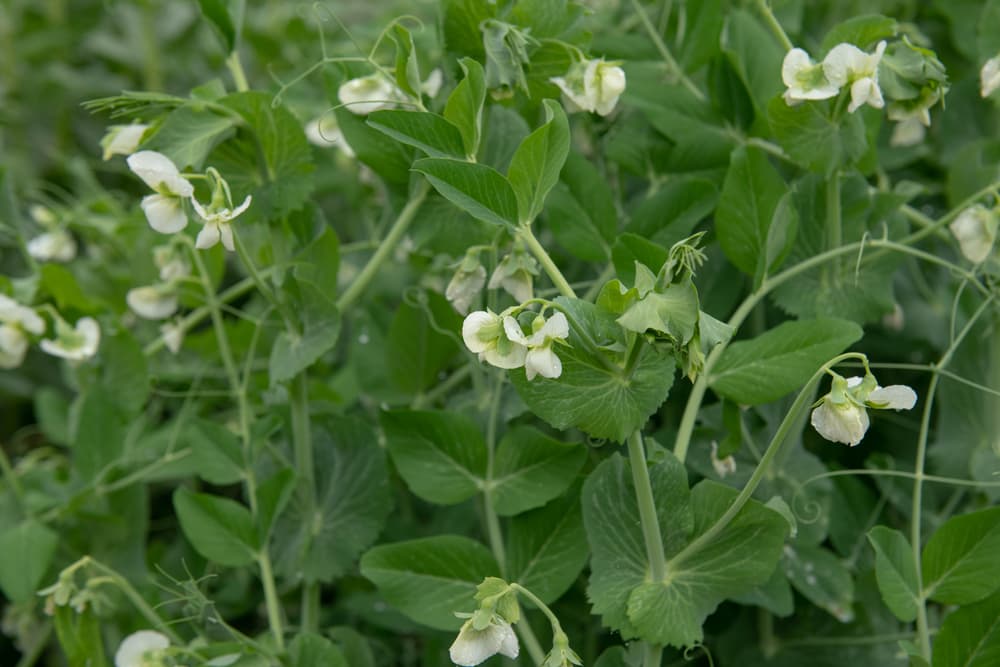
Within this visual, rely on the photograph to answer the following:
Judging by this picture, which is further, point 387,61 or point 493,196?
point 387,61

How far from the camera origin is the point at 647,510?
68 centimetres

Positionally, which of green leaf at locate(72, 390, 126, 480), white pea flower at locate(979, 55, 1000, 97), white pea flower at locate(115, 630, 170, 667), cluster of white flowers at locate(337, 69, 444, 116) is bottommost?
green leaf at locate(72, 390, 126, 480)

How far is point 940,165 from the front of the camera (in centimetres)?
111

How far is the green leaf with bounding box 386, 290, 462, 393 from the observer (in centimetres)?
93

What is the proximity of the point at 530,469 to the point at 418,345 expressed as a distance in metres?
0.19

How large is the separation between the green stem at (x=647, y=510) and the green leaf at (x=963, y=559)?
191mm

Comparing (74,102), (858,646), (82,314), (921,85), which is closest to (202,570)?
(82,314)

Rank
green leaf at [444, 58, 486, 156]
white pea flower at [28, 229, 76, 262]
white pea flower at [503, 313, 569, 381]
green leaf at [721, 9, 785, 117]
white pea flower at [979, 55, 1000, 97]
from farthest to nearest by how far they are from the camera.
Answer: white pea flower at [28, 229, 76, 262] → green leaf at [721, 9, 785, 117] → white pea flower at [979, 55, 1000, 97] → green leaf at [444, 58, 486, 156] → white pea flower at [503, 313, 569, 381]

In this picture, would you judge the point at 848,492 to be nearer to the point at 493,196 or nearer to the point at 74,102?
the point at 493,196

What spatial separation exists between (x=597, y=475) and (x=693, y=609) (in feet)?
0.35

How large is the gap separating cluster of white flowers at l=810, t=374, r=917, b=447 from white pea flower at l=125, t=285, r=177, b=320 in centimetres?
60

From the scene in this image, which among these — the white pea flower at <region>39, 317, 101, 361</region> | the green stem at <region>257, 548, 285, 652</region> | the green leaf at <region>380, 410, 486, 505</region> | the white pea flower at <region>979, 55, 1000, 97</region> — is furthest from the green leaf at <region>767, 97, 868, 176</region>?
the white pea flower at <region>39, 317, 101, 361</region>

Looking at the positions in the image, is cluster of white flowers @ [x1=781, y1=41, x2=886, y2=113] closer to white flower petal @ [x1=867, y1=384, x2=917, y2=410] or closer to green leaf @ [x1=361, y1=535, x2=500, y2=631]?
white flower petal @ [x1=867, y1=384, x2=917, y2=410]

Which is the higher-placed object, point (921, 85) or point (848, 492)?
point (921, 85)
